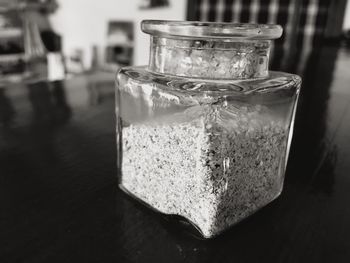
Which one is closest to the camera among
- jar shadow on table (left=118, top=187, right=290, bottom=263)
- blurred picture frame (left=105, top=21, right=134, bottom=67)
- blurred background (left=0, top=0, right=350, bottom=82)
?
jar shadow on table (left=118, top=187, right=290, bottom=263)

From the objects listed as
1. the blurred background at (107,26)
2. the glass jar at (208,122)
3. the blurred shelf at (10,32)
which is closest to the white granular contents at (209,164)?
the glass jar at (208,122)

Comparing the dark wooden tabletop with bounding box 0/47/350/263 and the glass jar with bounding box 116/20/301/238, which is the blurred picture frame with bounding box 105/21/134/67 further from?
the glass jar with bounding box 116/20/301/238

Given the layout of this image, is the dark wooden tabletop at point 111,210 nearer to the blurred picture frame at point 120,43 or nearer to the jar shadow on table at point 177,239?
the jar shadow on table at point 177,239

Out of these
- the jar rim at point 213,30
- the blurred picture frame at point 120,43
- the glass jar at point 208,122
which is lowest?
the blurred picture frame at point 120,43

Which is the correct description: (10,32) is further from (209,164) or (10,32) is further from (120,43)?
(209,164)

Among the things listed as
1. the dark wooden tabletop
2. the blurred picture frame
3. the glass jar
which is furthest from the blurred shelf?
the glass jar
